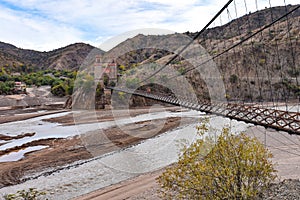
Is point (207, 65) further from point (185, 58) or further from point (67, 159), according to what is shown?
point (67, 159)

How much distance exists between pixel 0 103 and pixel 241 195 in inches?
1503

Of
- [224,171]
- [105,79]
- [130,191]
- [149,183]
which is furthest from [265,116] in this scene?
[105,79]

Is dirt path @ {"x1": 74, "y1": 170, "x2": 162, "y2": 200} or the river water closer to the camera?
dirt path @ {"x1": 74, "y1": 170, "x2": 162, "y2": 200}

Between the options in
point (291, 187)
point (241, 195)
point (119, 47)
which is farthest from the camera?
point (119, 47)

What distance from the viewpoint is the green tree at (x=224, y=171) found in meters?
4.90

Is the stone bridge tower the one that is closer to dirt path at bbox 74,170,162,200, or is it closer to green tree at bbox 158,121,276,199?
dirt path at bbox 74,170,162,200

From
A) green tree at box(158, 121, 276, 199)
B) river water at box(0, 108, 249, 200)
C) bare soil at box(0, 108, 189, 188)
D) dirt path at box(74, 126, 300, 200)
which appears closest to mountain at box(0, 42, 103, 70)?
bare soil at box(0, 108, 189, 188)

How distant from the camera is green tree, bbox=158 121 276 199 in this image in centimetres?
490

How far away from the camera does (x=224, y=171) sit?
195 inches

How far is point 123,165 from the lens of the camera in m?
10.9

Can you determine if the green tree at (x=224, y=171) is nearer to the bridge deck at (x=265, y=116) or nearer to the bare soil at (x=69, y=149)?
the bridge deck at (x=265, y=116)

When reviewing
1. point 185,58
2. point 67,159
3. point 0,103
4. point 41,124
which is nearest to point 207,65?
point 185,58

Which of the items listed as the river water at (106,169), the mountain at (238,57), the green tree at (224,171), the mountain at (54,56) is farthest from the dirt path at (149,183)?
the mountain at (54,56)

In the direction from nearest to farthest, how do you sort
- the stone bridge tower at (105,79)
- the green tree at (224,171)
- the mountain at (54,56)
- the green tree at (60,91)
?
1. the green tree at (224,171)
2. the stone bridge tower at (105,79)
3. the green tree at (60,91)
4. the mountain at (54,56)
